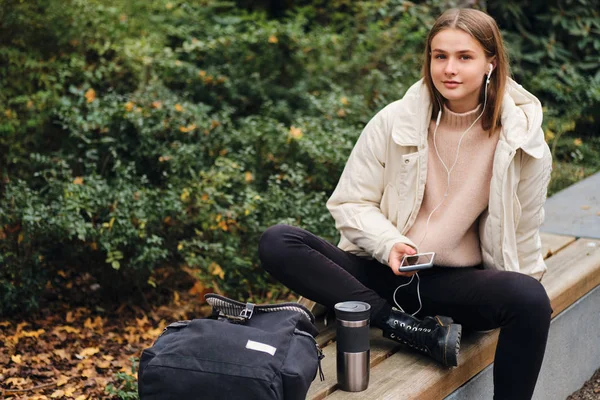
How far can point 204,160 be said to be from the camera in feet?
16.1

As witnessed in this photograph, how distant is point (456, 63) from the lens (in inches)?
111

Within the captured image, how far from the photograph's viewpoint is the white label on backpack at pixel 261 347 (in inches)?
84.4

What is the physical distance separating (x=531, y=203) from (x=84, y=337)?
2348 millimetres

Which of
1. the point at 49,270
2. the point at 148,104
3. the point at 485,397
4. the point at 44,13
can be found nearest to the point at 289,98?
the point at 148,104

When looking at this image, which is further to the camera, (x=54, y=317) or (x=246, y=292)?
(x=246, y=292)

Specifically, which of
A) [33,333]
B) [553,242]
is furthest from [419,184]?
[33,333]

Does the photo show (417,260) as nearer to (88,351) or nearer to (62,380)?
(62,380)

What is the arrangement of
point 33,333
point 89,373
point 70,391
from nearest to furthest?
1. point 70,391
2. point 89,373
3. point 33,333

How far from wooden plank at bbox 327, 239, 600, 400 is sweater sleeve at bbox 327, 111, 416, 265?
1.45 feet

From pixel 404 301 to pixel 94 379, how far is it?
149 centimetres

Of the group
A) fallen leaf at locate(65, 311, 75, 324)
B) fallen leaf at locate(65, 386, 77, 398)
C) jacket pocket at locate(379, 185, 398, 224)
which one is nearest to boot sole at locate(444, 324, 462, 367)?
jacket pocket at locate(379, 185, 398, 224)

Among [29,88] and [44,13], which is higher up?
[44,13]

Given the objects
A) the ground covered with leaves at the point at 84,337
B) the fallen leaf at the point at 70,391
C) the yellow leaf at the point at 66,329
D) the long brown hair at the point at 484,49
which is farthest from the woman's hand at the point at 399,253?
the yellow leaf at the point at 66,329

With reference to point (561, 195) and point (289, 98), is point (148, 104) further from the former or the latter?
point (561, 195)
